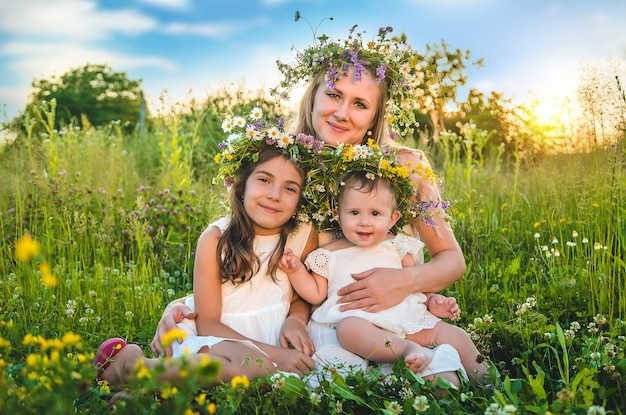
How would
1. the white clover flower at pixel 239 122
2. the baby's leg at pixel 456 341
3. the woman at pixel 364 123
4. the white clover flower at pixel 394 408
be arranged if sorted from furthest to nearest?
1. the white clover flower at pixel 239 122
2. the woman at pixel 364 123
3. the baby's leg at pixel 456 341
4. the white clover flower at pixel 394 408

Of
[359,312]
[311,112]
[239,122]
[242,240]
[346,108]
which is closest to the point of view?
[359,312]

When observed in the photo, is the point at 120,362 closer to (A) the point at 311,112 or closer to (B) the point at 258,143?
(B) the point at 258,143

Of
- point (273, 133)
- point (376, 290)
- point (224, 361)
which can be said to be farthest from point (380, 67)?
point (224, 361)

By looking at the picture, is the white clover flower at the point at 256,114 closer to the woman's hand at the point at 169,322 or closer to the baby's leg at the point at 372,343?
the woman's hand at the point at 169,322

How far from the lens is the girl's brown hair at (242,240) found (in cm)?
319

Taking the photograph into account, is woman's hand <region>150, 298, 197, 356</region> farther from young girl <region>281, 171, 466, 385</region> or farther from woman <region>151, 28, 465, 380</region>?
young girl <region>281, 171, 466, 385</region>

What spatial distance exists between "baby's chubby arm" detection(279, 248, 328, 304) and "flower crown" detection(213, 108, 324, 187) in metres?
0.48

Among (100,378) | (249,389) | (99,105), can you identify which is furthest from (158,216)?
(99,105)

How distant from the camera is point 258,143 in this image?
3283 millimetres

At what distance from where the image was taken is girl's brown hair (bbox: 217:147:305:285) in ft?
10.5

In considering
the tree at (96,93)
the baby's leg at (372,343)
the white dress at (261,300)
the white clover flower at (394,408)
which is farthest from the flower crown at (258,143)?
the tree at (96,93)

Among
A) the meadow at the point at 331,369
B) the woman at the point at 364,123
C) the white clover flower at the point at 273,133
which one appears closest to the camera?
the meadow at the point at 331,369

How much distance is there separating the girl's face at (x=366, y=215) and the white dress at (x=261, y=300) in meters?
0.32

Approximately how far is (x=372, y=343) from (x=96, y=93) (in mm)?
29849
